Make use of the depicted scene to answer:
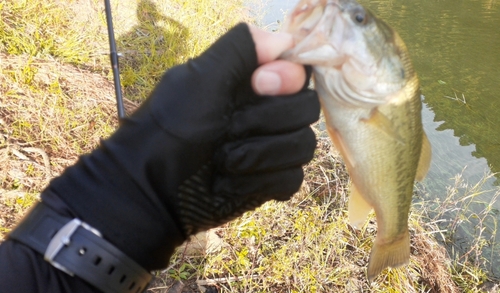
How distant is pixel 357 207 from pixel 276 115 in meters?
0.88

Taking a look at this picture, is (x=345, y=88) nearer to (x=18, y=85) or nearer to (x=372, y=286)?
(x=372, y=286)

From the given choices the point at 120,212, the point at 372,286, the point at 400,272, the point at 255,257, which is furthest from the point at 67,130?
the point at 400,272

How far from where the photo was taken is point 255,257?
112 inches

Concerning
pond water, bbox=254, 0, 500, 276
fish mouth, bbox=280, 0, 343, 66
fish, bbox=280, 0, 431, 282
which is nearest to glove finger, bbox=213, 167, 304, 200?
fish, bbox=280, 0, 431, 282

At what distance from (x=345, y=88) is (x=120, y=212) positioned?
100cm

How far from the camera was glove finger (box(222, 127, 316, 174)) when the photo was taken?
54.0 inches

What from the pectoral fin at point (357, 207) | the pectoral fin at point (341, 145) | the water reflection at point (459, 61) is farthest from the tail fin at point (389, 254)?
the water reflection at point (459, 61)

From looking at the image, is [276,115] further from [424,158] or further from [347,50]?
[424,158]

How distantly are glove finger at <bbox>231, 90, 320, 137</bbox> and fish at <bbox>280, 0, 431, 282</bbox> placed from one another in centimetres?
15

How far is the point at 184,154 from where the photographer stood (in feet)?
4.35

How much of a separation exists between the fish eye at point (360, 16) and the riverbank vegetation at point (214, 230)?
185 centimetres

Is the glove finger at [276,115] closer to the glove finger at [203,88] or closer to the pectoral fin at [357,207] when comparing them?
the glove finger at [203,88]

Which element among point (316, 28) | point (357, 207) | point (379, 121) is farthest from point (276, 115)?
point (357, 207)

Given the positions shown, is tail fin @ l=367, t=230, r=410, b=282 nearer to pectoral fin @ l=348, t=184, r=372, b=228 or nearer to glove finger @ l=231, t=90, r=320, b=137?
pectoral fin @ l=348, t=184, r=372, b=228
